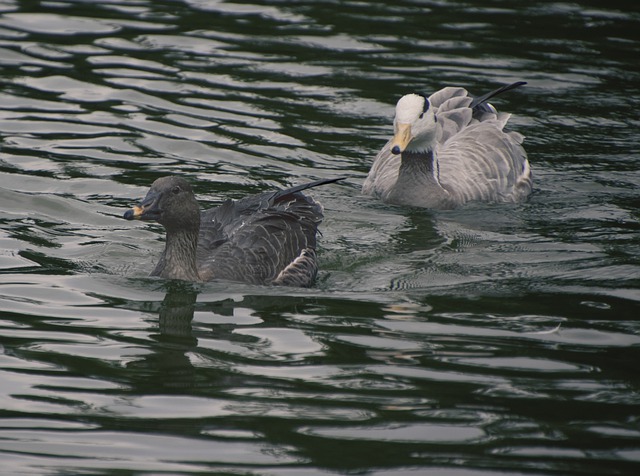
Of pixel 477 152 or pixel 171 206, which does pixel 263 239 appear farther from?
pixel 477 152

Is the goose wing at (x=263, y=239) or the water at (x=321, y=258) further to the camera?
the goose wing at (x=263, y=239)

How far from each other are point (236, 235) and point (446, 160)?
408 centimetres

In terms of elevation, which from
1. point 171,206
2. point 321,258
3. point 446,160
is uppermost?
point 171,206

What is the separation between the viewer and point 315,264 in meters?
9.89

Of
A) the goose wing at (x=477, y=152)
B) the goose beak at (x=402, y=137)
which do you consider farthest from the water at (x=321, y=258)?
the goose beak at (x=402, y=137)

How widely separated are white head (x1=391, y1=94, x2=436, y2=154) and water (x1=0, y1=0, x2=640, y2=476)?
0.81 m

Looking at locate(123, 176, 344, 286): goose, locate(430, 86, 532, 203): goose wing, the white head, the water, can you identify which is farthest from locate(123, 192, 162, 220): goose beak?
locate(430, 86, 532, 203): goose wing

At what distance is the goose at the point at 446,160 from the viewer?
1228cm

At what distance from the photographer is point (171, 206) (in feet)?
29.6

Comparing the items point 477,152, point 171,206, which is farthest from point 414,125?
point 171,206

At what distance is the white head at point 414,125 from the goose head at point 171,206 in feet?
9.43

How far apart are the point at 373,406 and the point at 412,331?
1.45m

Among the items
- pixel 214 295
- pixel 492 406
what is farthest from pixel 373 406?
pixel 214 295

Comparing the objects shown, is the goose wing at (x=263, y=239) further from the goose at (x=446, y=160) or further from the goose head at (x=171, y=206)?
the goose at (x=446, y=160)
